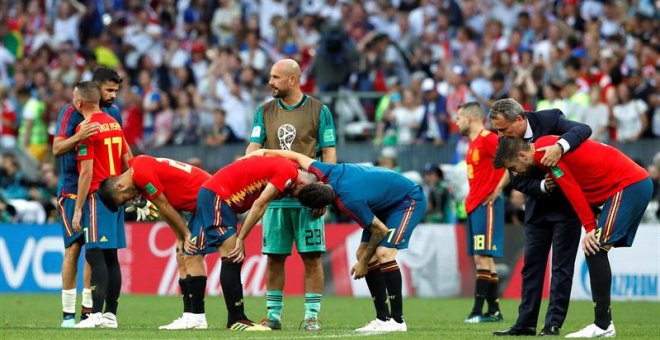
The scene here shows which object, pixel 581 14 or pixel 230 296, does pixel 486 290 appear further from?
pixel 581 14

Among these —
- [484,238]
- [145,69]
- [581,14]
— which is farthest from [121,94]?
[484,238]

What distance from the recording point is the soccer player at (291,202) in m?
13.2

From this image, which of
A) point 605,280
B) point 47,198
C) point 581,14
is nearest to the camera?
point 605,280

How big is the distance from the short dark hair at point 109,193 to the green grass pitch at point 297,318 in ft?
3.86

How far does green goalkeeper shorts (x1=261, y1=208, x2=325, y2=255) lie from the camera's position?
13109 mm

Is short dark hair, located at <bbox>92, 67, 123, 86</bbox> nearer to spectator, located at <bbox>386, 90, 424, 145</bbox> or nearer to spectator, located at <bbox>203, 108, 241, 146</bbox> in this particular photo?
spectator, located at <bbox>386, 90, 424, 145</bbox>

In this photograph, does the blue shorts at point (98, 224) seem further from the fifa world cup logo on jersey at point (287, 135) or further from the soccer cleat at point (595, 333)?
the soccer cleat at point (595, 333)

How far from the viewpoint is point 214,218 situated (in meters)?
12.4

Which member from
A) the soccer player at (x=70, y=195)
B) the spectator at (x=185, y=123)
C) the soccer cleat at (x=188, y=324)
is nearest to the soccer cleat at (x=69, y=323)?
the soccer player at (x=70, y=195)

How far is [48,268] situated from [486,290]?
8.72 metres

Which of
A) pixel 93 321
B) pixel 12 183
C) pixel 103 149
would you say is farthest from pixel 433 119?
pixel 93 321

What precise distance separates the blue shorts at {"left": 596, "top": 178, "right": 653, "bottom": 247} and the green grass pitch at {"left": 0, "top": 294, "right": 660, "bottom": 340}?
111 cm

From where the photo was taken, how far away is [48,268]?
21672 mm

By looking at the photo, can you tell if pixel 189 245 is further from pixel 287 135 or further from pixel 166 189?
pixel 287 135
